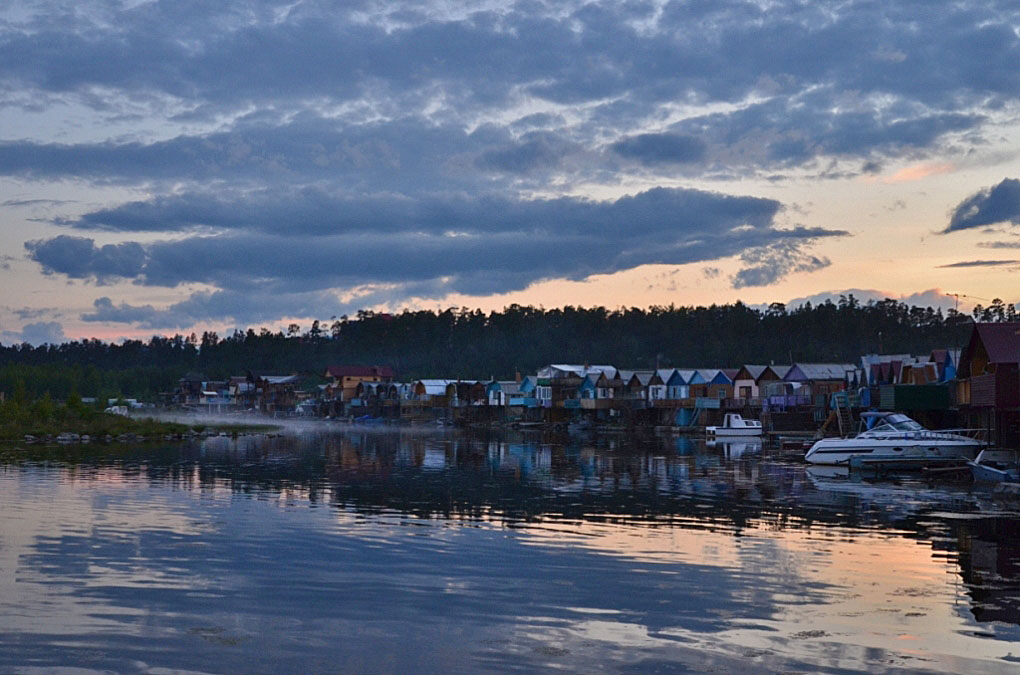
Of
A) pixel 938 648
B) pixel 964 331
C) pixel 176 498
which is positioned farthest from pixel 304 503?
pixel 964 331

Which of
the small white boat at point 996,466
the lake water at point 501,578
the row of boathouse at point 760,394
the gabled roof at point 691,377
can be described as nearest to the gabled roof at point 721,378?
the row of boathouse at point 760,394

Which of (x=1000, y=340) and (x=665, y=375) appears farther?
(x=665, y=375)

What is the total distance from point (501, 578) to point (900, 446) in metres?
40.3

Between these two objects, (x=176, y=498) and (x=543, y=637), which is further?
(x=176, y=498)

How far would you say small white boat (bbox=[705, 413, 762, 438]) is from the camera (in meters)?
102

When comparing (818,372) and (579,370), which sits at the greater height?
(579,370)

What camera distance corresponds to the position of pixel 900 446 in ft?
185

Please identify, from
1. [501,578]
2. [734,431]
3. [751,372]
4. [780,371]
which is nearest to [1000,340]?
[734,431]

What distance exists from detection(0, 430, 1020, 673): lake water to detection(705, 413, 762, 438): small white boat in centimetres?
5481

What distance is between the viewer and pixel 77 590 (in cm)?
2050

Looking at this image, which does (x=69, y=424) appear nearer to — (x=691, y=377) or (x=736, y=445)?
(x=736, y=445)

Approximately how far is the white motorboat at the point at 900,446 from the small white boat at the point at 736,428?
41.6 metres

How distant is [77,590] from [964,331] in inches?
7631

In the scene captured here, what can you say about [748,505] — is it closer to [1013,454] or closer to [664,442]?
[1013,454]
